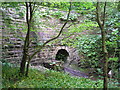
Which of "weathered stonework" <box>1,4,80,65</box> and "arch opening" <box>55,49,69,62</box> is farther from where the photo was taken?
"arch opening" <box>55,49,69,62</box>

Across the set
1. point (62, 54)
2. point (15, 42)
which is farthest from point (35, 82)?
point (62, 54)

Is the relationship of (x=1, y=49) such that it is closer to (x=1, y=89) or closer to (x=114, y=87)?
(x=1, y=89)

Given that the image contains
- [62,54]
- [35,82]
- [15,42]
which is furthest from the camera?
[62,54]

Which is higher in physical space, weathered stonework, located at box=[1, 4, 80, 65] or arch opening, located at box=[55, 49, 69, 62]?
weathered stonework, located at box=[1, 4, 80, 65]

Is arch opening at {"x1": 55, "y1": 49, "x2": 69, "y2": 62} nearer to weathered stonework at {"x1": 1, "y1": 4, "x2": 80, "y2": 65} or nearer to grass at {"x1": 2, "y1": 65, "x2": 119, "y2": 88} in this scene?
weathered stonework at {"x1": 1, "y1": 4, "x2": 80, "y2": 65}

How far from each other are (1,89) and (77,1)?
2.79m

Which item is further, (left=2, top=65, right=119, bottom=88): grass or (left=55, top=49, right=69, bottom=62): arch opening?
(left=55, top=49, right=69, bottom=62): arch opening

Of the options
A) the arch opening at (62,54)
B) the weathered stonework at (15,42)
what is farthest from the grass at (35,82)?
the arch opening at (62,54)

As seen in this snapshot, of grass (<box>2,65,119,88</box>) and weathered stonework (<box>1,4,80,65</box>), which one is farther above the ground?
weathered stonework (<box>1,4,80,65</box>)

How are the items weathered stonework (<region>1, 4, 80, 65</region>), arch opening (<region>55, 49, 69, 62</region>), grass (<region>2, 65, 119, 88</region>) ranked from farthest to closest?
arch opening (<region>55, 49, 69, 62</region>), weathered stonework (<region>1, 4, 80, 65</region>), grass (<region>2, 65, 119, 88</region>)

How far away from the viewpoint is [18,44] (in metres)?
5.70

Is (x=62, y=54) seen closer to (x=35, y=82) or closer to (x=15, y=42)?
(x=15, y=42)

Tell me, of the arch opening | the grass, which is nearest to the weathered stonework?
the arch opening

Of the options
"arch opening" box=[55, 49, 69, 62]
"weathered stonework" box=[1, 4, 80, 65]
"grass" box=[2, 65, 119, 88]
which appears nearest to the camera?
"grass" box=[2, 65, 119, 88]
